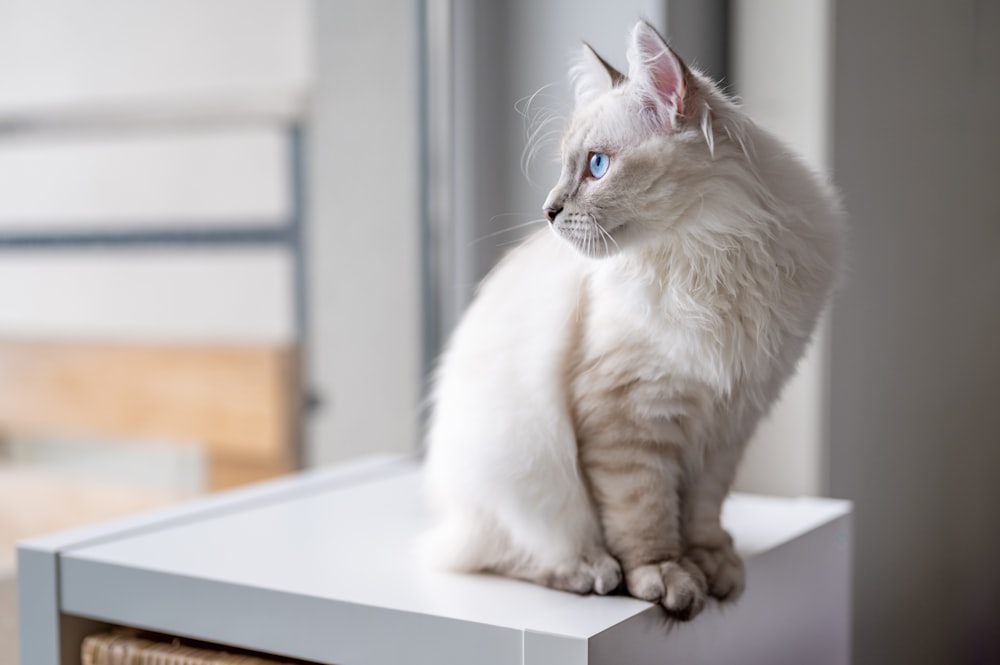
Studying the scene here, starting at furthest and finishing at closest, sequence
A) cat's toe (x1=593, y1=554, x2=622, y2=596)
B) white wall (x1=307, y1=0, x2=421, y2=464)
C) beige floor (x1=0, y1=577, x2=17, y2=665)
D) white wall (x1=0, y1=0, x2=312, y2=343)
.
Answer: white wall (x1=0, y1=0, x2=312, y2=343) → white wall (x1=307, y1=0, x2=421, y2=464) → beige floor (x1=0, y1=577, x2=17, y2=665) → cat's toe (x1=593, y1=554, x2=622, y2=596)

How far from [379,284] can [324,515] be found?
37.7 inches

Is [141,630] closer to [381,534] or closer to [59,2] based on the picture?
[381,534]

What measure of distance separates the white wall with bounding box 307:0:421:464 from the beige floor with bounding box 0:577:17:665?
95cm

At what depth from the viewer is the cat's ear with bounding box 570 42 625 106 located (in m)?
0.92

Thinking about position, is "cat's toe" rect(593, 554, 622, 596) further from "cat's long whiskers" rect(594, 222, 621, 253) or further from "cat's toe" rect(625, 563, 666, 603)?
"cat's long whiskers" rect(594, 222, 621, 253)

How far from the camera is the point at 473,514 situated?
1024 mm

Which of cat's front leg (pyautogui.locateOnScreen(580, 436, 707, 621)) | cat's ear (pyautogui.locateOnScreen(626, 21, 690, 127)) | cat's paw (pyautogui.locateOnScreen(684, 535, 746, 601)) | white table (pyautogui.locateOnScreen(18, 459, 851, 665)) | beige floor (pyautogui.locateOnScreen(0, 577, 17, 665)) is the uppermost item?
cat's ear (pyautogui.locateOnScreen(626, 21, 690, 127))

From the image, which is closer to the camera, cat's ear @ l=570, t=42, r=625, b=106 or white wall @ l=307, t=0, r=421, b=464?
cat's ear @ l=570, t=42, r=625, b=106

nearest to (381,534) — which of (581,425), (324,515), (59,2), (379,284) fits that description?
(324,515)

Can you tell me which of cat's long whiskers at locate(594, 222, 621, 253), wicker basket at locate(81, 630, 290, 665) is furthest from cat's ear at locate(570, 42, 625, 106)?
wicker basket at locate(81, 630, 290, 665)

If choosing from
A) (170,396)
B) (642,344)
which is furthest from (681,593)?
(170,396)

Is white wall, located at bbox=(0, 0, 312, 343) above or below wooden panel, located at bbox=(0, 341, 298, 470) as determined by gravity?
above

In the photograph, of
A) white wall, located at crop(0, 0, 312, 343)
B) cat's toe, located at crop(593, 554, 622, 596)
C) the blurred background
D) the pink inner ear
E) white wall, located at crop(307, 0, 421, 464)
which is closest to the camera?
the pink inner ear

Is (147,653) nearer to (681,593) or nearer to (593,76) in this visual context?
(681,593)
